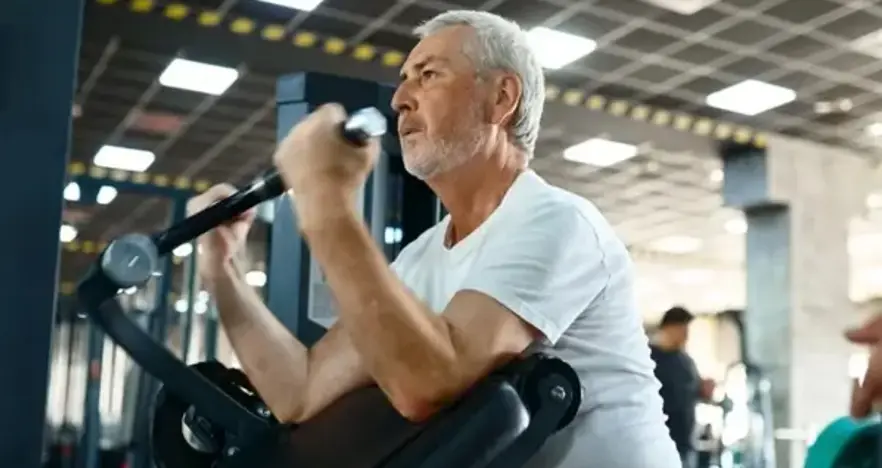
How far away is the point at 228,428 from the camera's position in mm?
1490

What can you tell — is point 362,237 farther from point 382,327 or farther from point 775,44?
point 775,44

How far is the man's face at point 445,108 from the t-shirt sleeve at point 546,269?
17cm

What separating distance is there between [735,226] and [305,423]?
38.4ft

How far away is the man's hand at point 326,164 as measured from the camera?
116cm

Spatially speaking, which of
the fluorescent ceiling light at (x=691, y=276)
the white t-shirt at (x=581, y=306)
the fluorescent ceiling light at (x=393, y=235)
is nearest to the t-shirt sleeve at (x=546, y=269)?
the white t-shirt at (x=581, y=306)

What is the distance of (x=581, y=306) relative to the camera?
128 centimetres

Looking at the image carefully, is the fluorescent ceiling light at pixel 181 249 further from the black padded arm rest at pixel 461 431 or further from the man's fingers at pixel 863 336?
the man's fingers at pixel 863 336

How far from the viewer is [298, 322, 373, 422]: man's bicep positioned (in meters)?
1.58

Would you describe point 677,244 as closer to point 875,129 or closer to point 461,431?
point 875,129

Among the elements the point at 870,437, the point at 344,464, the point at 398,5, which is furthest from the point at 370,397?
the point at 398,5

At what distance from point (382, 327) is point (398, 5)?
5078 mm

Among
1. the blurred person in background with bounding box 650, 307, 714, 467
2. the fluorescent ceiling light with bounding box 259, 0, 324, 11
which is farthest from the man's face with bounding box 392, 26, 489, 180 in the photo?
the fluorescent ceiling light with bounding box 259, 0, 324, 11

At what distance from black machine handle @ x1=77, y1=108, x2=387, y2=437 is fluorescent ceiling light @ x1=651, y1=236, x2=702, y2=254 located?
12520mm

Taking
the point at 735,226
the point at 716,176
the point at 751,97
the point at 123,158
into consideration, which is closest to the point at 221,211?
the point at 751,97
